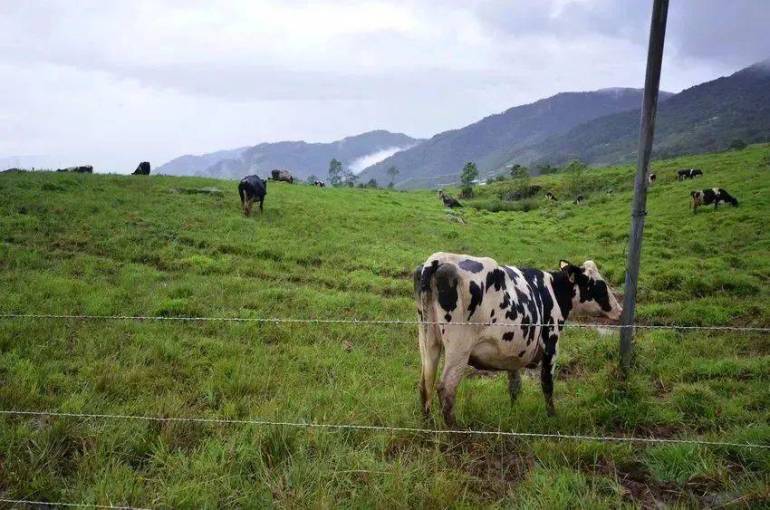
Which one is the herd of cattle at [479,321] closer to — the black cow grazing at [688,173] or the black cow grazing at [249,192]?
the black cow grazing at [249,192]

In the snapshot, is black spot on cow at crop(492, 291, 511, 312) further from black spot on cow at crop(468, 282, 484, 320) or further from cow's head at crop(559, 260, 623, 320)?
cow's head at crop(559, 260, 623, 320)

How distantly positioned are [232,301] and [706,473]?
29.7ft

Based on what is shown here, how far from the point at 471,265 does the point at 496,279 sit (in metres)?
0.43

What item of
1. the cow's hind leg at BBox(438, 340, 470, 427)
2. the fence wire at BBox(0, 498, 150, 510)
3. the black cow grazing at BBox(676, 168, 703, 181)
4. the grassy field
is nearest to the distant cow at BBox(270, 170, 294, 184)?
the grassy field

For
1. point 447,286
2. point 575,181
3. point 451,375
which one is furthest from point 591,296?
point 575,181

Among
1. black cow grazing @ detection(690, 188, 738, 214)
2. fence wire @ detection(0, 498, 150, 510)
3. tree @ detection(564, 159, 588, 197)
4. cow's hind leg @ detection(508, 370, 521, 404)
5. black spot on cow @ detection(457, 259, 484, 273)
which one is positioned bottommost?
cow's hind leg @ detection(508, 370, 521, 404)

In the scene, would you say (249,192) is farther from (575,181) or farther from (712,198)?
(575,181)

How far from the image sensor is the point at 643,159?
687 centimetres

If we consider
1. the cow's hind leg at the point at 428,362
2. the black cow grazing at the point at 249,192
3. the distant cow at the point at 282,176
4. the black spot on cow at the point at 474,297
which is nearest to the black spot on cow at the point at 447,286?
the black spot on cow at the point at 474,297

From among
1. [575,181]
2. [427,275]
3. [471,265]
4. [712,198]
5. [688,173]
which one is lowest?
[427,275]

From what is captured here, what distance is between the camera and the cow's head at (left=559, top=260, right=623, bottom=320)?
299 inches

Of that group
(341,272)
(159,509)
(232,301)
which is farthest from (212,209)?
(159,509)

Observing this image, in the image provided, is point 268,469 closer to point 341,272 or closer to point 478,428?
point 478,428

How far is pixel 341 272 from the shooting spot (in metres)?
14.7
